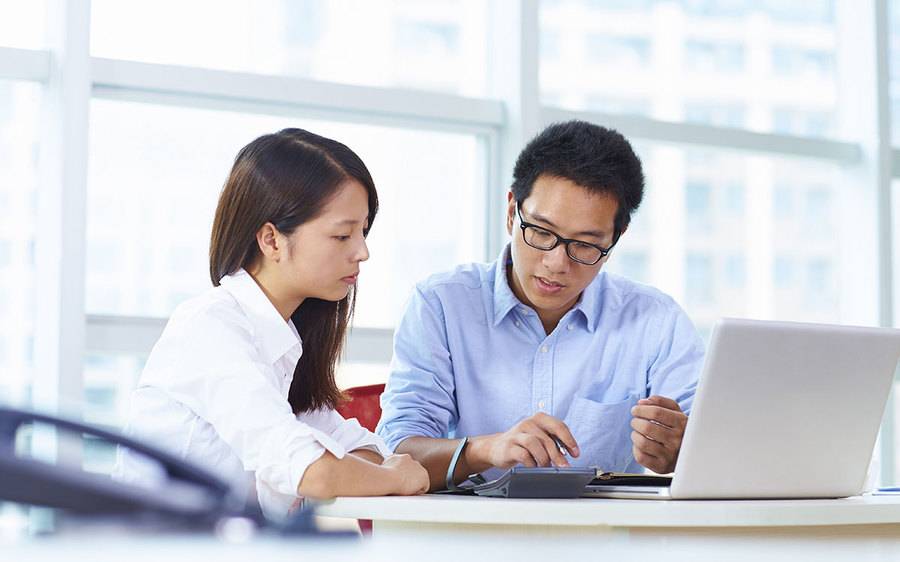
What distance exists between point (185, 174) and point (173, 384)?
1814 mm

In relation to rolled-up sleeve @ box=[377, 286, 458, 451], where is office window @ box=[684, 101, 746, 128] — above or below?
above

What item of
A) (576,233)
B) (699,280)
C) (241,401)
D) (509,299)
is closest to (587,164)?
(576,233)

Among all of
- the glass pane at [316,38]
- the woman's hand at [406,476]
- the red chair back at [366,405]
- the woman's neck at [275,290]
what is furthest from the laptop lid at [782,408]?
the glass pane at [316,38]

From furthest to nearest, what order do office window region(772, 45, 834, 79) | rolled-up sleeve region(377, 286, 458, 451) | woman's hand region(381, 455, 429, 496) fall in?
office window region(772, 45, 834, 79) < rolled-up sleeve region(377, 286, 458, 451) < woman's hand region(381, 455, 429, 496)

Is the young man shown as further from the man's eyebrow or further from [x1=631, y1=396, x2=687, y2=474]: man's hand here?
[x1=631, y1=396, x2=687, y2=474]: man's hand

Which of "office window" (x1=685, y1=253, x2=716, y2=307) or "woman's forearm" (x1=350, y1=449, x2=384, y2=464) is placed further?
"office window" (x1=685, y1=253, x2=716, y2=307)

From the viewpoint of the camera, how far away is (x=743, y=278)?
4.36 metres

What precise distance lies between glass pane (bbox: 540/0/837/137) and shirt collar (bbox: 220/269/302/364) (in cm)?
228

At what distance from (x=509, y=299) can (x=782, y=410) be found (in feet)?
2.65

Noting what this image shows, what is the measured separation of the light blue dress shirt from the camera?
2.08 meters

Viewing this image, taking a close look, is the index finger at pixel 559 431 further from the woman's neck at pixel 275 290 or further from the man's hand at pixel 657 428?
the woman's neck at pixel 275 290

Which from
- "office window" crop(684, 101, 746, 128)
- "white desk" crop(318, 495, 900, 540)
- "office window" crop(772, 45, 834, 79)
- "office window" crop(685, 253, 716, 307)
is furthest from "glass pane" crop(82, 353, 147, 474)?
"office window" crop(772, 45, 834, 79)

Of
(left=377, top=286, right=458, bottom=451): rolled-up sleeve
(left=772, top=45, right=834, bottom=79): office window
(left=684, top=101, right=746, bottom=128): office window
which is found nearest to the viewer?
(left=377, top=286, right=458, bottom=451): rolled-up sleeve

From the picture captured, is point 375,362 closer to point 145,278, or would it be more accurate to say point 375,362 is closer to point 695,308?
point 145,278
